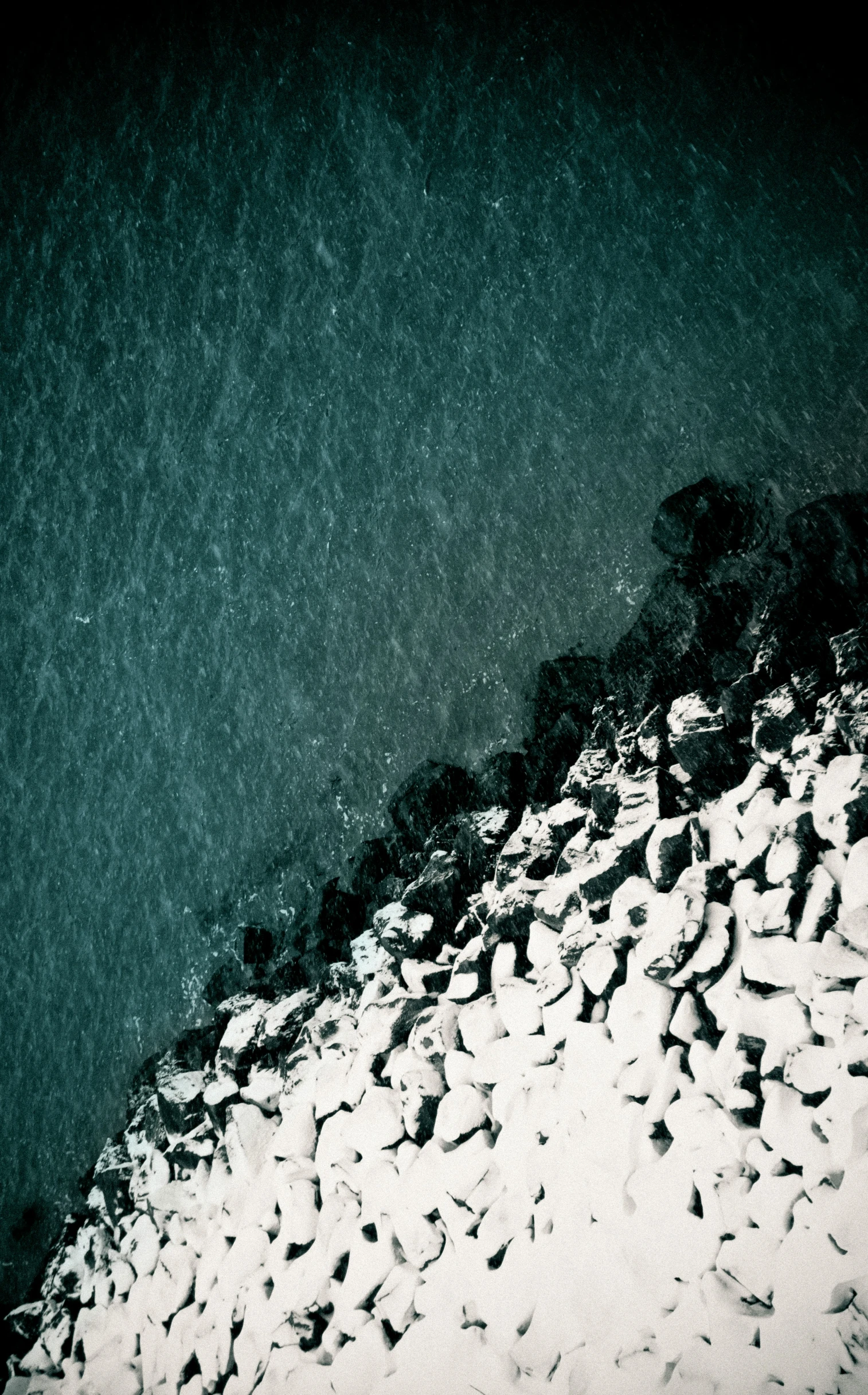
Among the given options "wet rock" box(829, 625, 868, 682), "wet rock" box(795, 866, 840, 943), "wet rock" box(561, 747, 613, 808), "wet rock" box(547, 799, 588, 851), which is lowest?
"wet rock" box(795, 866, 840, 943)

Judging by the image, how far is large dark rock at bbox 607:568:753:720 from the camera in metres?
2.34

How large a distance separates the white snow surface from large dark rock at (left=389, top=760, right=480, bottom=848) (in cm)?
50

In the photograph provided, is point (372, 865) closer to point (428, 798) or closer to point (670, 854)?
point (428, 798)

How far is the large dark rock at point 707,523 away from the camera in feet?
8.36

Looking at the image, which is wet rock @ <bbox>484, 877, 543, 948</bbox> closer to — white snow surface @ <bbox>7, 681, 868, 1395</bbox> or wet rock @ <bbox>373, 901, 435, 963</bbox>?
white snow surface @ <bbox>7, 681, 868, 1395</bbox>

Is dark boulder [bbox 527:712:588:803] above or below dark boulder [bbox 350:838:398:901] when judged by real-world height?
above

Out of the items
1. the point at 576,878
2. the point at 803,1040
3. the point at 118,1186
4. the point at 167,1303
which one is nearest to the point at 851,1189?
the point at 803,1040

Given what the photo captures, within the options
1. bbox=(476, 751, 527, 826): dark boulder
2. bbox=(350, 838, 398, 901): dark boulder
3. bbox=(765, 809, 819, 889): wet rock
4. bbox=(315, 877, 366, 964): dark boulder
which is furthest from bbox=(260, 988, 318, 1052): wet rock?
bbox=(765, 809, 819, 889): wet rock

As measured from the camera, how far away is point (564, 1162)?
1660 mm

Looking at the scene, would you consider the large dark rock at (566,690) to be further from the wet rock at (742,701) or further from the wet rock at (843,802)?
the wet rock at (843,802)

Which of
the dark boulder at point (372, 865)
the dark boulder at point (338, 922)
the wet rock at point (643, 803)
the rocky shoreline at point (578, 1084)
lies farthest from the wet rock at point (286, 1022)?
the wet rock at point (643, 803)

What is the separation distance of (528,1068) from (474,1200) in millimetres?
298

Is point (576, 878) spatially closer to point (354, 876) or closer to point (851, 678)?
point (851, 678)

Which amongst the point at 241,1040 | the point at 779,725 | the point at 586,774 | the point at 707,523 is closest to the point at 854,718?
the point at 779,725
